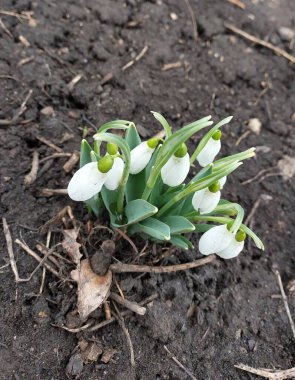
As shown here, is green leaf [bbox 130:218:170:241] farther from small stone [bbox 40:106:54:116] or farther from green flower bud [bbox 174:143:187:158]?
small stone [bbox 40:106:54:116]

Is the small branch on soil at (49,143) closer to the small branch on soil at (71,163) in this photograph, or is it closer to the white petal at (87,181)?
the small branch on soil at (71,163)

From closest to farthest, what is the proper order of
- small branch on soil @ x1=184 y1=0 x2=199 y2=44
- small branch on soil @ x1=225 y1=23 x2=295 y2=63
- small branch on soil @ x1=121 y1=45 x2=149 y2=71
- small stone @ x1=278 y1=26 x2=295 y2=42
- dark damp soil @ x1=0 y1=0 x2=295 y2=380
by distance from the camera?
dark damp soil @ x1=0 y1=0 x2=295 y2=380
small branch on soil @ x1=121 y1=45 x2=149 y2=71
small branch on soil @ x1=184 y1=0 x2=199 y2=44
small branch on soil @ x1=225 y1=23 x2=295 y2=63
small stone @ x1=278 y1=26 x2=295 y2=42

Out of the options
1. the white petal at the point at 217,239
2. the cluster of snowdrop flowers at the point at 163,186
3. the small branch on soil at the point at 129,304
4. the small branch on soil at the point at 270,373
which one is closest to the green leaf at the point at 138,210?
the cluster of snowdrop flowers at the point at 163,186

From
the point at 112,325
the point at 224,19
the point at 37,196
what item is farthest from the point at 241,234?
the point at 224,19

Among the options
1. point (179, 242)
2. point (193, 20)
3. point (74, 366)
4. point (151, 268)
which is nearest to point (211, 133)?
point (179, 242)

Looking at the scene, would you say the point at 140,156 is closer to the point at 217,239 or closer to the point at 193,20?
the point at 217,239

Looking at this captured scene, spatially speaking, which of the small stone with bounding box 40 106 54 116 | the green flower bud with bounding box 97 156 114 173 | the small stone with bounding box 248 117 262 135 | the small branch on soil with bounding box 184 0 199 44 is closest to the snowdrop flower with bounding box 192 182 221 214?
the green flower bud with bounding box 97 156 114 173

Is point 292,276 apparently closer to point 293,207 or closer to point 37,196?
point 293,207
